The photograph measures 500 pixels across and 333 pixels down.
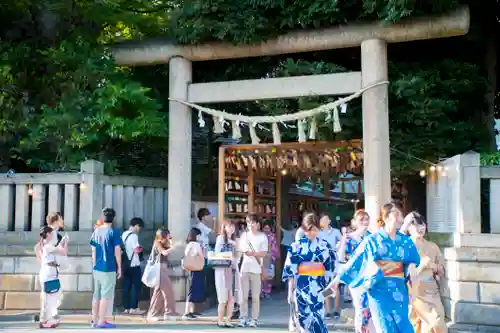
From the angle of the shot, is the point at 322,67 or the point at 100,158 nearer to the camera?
the point at 322,67

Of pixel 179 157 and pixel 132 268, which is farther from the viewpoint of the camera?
pixel 179 157

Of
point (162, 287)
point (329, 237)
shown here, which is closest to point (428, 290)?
point (329, 237)

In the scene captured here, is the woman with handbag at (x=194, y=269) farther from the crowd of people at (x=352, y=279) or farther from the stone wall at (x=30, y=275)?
the crowd of people at (x=352, y=279)

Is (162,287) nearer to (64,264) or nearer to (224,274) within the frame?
(224,274)

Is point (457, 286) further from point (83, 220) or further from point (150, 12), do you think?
point (150, 12)

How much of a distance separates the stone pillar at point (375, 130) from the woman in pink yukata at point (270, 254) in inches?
176

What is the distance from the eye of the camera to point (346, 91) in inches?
480

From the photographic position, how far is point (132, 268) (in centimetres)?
1247

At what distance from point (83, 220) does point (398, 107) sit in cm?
657

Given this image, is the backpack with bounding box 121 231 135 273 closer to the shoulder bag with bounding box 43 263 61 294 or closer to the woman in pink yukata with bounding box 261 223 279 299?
the shoulder bag with bounding box 43 263 61 294

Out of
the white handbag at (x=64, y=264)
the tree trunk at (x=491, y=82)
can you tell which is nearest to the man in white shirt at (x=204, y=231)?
the white handbag at (x=64, y=264)

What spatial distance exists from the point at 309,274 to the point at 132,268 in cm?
487

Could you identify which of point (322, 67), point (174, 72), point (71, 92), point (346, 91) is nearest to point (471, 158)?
point (346, 91)

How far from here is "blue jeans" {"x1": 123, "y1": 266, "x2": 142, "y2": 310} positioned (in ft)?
41.0
